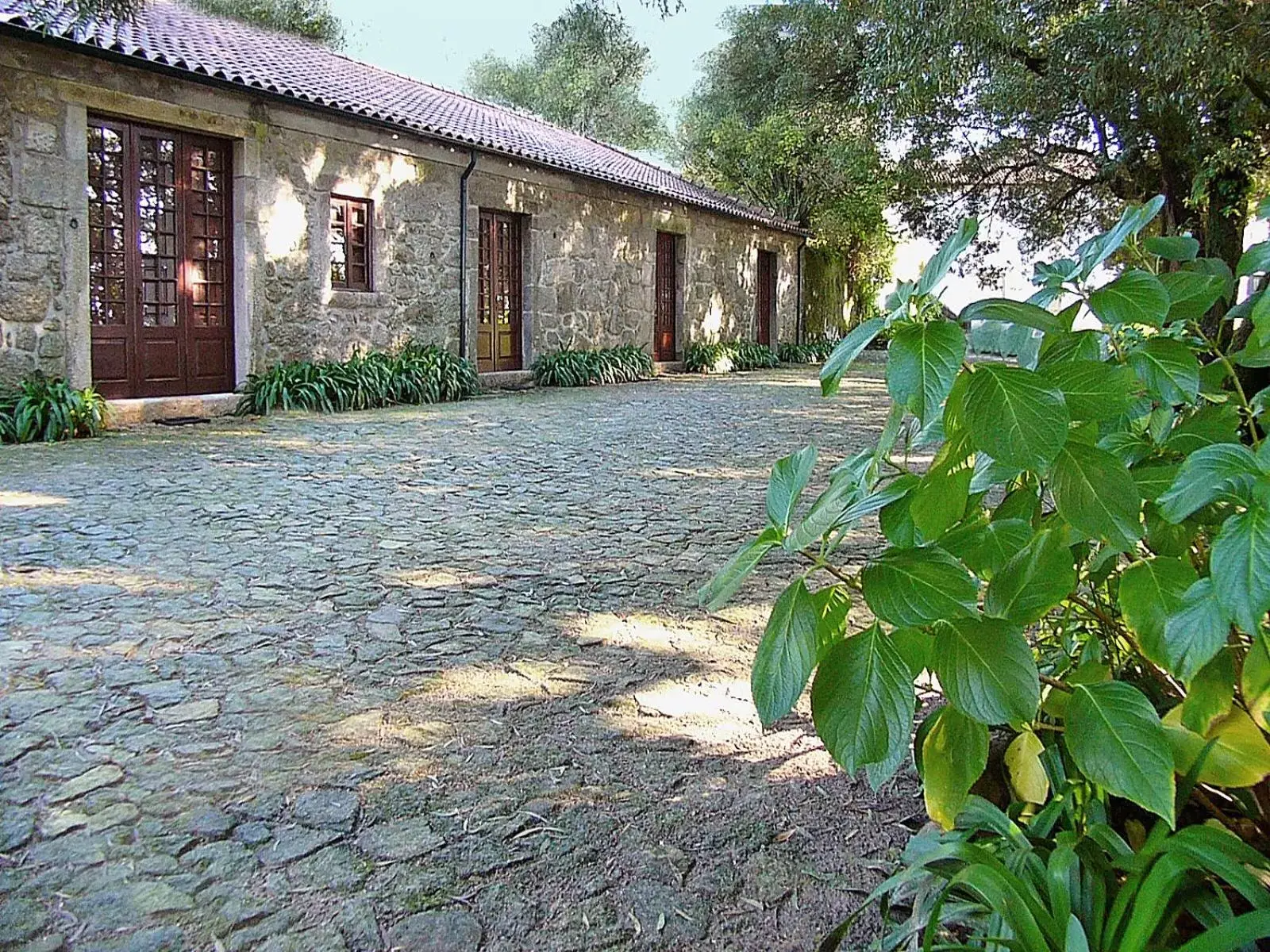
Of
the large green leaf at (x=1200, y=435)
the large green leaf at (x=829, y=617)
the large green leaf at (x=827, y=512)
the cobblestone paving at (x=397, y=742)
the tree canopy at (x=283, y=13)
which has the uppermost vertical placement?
the tree canopy at (x=283, y=13)

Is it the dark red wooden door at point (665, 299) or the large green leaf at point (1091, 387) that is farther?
the dark red wooden door at point (665, 299)

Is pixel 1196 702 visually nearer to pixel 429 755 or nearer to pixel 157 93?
pixel 429 755

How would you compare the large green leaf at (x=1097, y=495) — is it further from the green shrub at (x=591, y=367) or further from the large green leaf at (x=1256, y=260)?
the green shrub at (x=591, y=367)

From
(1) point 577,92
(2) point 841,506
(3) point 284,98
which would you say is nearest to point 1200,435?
(2) point 841,506

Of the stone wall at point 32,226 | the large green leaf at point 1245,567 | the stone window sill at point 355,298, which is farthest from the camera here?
the stone window sill at point 355,298

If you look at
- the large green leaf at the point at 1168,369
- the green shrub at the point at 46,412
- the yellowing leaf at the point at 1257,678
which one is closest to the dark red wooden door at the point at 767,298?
the green shrub at the point at 46,412

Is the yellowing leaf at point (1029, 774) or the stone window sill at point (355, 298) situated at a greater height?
the stone window sill at point (355, 298)

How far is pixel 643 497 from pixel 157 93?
5918 millimetres

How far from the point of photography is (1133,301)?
47.5 inches

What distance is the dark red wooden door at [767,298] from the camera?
63.9 feet

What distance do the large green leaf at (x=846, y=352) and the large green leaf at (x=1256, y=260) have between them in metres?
0.62

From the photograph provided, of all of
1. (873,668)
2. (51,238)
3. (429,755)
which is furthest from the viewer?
(51,238)

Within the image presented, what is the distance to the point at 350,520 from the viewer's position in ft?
15.3

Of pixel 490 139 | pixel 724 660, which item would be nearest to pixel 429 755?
pixel 724 660
